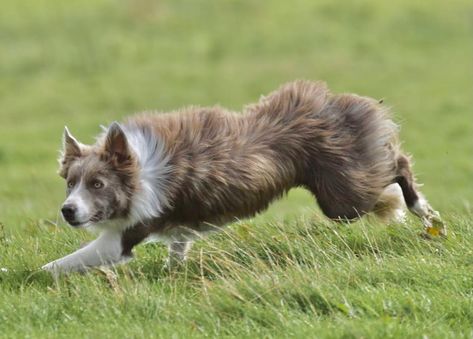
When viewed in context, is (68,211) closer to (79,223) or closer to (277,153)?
(79,223)

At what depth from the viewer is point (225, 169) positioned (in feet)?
27.7

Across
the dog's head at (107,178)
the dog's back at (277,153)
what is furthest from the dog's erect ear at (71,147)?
the dog's back at (277,153)

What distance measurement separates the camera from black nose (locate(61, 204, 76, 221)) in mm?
7898

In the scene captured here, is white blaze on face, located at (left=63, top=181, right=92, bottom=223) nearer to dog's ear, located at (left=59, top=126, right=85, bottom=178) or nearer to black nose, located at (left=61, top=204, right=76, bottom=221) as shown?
black nose, located at (left=61, top=204, right=76, bottom=221)

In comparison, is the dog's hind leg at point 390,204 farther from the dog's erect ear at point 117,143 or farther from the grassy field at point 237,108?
the dog's erect ear at point 117,143

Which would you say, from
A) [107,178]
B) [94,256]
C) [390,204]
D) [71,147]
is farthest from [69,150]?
[390,204]

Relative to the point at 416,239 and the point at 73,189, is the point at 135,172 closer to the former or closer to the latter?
the point at 73,189

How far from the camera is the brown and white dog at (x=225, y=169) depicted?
26.8ft

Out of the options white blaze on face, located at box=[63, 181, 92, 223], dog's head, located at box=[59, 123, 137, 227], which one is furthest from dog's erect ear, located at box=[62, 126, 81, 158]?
white blaze on face, located at box=[63, 181, 92, 223]

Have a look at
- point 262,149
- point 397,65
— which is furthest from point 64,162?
point 397,65

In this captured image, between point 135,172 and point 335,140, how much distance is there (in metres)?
1.67

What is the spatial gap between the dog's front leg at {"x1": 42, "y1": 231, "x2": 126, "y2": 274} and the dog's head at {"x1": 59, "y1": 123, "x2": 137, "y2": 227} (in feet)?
0.54

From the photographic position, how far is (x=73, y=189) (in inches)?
321

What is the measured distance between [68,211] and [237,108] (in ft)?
55.9
